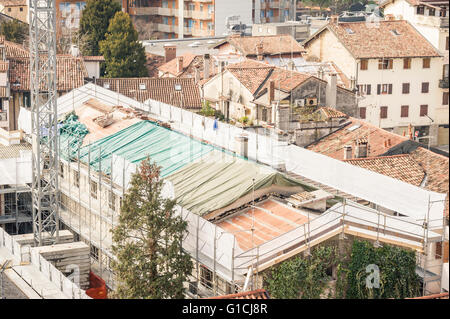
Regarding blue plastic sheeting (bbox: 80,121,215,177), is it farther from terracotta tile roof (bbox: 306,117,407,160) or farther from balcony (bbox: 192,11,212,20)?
balcony (bbox: 192,11,212,20)

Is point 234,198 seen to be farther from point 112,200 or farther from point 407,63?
point 407,63

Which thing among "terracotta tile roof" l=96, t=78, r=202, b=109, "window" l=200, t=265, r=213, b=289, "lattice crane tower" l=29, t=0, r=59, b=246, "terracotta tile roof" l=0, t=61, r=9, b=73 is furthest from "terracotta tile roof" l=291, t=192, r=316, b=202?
"terracotta tile roof" l=0, t=61, r=9, b=73

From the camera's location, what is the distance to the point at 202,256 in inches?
414

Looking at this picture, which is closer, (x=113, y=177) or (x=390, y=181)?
(x=390, y=181)

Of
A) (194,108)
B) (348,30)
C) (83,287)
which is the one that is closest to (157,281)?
(83,287)

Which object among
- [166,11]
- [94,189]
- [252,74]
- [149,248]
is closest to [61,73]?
[252,74]

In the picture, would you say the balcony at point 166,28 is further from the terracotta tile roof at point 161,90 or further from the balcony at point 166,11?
the terracotta tile roof at point 161,90

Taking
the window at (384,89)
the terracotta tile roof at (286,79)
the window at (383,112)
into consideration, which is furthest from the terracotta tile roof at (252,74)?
the window at (383,112)

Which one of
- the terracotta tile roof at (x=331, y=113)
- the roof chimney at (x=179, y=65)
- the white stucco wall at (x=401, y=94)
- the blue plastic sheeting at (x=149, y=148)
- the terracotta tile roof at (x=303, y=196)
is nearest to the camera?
the terracotta tile roof at (x=303, y=196)

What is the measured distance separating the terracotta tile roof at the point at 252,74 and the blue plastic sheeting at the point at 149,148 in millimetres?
4767

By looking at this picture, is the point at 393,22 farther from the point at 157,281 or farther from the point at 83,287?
the point at 157,281

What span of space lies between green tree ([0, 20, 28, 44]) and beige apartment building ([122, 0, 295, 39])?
5100 millimetres

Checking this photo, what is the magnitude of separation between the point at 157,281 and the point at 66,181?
200 inches

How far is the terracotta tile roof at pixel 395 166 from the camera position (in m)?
13.5
